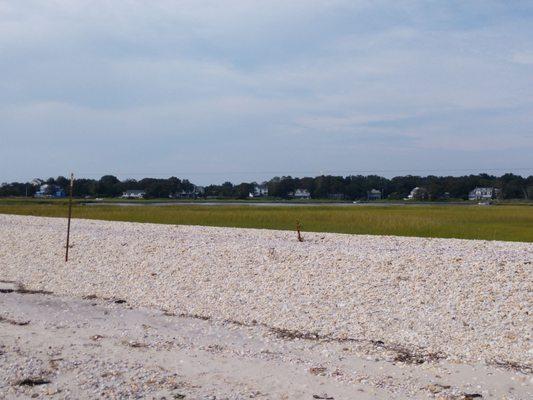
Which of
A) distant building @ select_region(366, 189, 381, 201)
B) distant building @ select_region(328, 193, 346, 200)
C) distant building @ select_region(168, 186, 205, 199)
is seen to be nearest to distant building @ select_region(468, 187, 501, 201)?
distant building @ select_region(366, 189, 381, 201)

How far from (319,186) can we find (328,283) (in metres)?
104

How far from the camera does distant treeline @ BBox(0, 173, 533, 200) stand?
111481 mm

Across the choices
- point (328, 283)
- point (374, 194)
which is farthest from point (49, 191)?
point (328, 283)

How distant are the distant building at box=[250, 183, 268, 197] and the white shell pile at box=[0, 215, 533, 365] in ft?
368

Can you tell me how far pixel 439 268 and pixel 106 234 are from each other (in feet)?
45.2

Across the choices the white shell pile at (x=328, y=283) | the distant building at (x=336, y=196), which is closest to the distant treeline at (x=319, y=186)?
the distant building at (x=336, y=196)

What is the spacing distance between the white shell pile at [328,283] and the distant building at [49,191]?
9957 centimetres

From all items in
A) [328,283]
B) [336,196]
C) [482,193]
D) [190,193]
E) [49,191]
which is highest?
[482,193]

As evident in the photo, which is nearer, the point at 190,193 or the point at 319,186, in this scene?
the point at 319,186

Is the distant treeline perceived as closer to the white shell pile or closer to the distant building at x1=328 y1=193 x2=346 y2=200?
the distant building at x1=328 y1=193 x2=346 y2=200

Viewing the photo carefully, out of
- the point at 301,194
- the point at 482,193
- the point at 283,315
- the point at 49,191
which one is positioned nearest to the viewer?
the point at 283,315

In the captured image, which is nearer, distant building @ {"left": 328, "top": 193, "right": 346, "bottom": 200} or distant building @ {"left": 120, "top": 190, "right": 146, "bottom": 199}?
distant building @ {"left": 328, "top": 193, "right": 346, "bottom": 200}

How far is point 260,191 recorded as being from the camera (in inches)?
5546

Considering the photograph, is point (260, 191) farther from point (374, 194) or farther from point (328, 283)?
point (328, 283)
